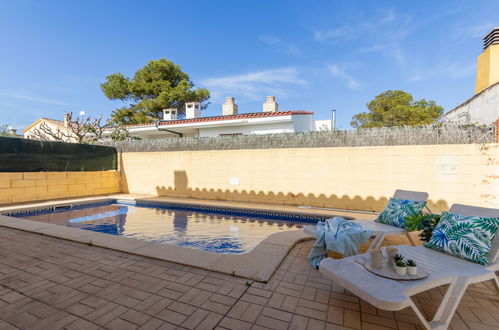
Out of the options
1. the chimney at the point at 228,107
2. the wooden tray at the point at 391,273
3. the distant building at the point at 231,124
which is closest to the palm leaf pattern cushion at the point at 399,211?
the wooden tray at the point at 391,273

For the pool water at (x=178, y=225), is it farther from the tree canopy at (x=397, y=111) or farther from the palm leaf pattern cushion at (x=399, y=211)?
the tree canopy at (x=397, y=111)

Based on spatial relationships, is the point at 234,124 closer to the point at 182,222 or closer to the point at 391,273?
the point at 182,222

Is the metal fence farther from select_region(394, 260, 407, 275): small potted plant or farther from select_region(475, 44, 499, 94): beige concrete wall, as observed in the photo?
select_region(475, 44, 499, 94): beige concrete wall

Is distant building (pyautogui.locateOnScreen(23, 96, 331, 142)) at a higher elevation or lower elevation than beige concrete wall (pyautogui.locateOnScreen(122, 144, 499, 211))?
higher

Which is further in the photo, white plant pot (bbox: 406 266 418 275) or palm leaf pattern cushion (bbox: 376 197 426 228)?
palm leaf pattern cushion (bbox: 376 197 426 228)

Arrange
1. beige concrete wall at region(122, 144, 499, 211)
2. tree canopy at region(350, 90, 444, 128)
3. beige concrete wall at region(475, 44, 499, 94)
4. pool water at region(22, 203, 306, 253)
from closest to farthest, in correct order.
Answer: pool water at region(22, 203, 306, 253) → beige concrete wall at region(122, 144, 499, 211) → beige concrete wall at region(475, 44, 499, 94) → tree canopy at region(350, 90, 444, 128)

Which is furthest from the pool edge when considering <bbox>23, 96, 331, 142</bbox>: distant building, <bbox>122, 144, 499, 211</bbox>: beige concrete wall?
<bbox>23, 96, 331, 142</bbox>: distant building

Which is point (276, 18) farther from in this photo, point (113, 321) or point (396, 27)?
point (113, 321)

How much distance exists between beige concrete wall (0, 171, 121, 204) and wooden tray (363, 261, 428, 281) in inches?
407

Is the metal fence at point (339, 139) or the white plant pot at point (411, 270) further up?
the metal fence at point (339, 139)

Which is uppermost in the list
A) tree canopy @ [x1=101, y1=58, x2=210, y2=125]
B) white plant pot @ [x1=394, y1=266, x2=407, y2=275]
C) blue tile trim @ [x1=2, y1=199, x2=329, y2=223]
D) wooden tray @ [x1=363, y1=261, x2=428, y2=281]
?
tree canopy @ [x1=101, y1=58, x2=210, y2=125]

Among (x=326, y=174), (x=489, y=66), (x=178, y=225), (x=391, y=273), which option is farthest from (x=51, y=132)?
(x=489, y=66)

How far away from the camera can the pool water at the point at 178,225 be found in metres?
5.15

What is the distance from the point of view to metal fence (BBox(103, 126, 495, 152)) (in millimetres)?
6336
